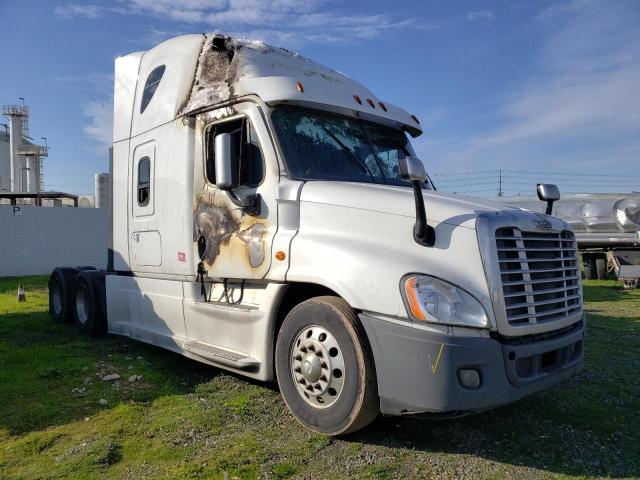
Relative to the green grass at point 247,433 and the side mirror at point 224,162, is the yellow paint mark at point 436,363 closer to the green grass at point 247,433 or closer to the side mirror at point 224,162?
the green grass at point 247,433

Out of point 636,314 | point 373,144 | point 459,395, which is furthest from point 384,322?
point 636,314

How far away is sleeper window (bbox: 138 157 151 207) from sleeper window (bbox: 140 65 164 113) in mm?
705

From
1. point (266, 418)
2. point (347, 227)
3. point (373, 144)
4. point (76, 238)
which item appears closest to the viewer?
point (347, 227)

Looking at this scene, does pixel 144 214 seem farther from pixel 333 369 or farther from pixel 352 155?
pixel 333 369

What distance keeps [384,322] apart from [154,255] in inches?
142

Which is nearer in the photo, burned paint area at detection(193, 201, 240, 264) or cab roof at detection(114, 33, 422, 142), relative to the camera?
cab roof at detection(114, 33, 422, 142)

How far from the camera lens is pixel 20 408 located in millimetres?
4871

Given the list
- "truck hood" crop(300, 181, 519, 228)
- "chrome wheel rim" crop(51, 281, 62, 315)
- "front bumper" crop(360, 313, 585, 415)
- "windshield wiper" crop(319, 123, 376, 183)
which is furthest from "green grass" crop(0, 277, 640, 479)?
"chrome wheel rim" crop(51, 281, 62, 315)

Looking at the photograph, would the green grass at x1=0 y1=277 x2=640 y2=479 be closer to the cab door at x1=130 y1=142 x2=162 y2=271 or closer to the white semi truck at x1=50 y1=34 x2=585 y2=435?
the white semi truck at x1=50 y1=34 x2=585 y2=435

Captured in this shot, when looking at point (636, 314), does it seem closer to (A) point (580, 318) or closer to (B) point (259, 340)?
(A) point (580, 318)

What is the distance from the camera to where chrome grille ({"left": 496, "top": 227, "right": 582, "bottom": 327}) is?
3791 mm

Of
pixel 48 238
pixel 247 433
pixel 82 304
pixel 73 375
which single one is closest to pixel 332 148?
pixel 247 433

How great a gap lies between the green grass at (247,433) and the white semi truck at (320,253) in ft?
1.13

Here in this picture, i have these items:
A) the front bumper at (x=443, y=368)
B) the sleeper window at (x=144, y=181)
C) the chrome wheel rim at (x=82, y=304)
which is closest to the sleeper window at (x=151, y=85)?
the sleeper window at (x=144, y=181)
